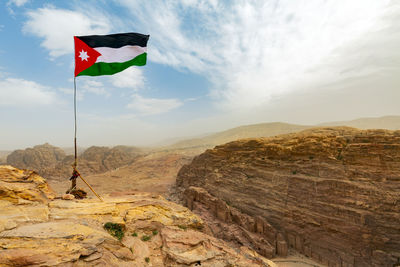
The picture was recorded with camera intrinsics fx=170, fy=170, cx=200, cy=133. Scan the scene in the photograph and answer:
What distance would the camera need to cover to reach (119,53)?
32.2ft

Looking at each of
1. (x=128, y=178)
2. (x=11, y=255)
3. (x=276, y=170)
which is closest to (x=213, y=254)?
(x=11, y=255)

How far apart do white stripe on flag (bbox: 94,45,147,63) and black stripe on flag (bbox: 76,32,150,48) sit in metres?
0.19

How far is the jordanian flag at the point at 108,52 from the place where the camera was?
9.13 metres

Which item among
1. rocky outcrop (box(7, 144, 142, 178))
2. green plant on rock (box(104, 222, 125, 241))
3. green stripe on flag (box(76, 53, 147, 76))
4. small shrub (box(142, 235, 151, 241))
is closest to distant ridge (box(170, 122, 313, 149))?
rocky outcrop (box(7, 144, 142, 178))

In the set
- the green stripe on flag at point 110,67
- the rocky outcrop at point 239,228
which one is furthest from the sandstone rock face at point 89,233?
the green stripe on flag at point 110,67

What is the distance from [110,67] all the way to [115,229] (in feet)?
27.5

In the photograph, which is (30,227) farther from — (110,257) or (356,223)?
(356,223)

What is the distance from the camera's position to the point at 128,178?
133 ft

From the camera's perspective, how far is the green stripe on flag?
930 centimetres

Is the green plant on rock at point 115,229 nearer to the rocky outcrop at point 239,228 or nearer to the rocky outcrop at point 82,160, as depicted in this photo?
the rocky outcrop at point 239,228

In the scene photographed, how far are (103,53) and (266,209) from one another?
17517mm

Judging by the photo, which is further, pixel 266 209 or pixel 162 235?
pixel 266 209

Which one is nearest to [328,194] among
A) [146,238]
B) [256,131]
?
[146,238]

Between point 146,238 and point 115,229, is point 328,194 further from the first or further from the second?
point 115,229
